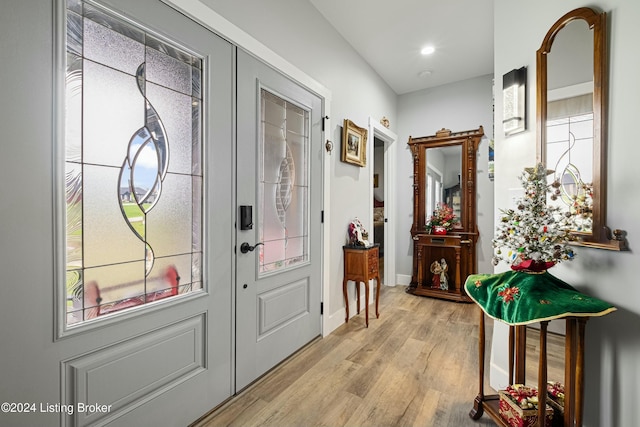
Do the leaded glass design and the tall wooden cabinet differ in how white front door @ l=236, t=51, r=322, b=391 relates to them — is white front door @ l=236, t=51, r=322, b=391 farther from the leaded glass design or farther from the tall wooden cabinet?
the tall wooden cabinet

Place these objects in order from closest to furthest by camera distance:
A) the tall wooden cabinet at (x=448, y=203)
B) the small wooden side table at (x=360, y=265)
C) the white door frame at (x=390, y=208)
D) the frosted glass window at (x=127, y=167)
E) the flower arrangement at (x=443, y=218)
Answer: the frosted glass window at (x=127, y=167)
the small wooden side table at (x=360, y=265)
the tall wooden cabinet at (x=448, y=203)
the flower arrangement at (x=443, y=218)
the white door frame at (x=390, y=208)

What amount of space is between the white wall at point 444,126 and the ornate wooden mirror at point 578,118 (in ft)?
7.55

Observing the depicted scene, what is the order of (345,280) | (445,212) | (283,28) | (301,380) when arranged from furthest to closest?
(445,212)
(345,280)
(283,28)
(301,380)

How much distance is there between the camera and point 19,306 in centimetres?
98

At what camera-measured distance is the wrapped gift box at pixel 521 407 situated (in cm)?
A: 132

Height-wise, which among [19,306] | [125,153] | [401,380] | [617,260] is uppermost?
[125,153]

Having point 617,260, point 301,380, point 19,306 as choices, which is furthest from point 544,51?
point 19,306

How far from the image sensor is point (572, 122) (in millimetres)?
1439

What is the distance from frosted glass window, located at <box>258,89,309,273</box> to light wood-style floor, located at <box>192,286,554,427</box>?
784mm

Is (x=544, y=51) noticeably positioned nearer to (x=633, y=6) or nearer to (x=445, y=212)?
(x=633, y=6)

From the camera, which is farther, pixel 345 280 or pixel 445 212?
pixel 445 212

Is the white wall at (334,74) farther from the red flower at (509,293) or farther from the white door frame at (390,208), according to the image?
the red flower at (509,293)

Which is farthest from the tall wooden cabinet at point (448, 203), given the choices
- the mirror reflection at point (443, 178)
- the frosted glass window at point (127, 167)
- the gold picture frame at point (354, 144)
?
the frosted glass window at point (127, 167)

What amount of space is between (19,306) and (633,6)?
104 inches
